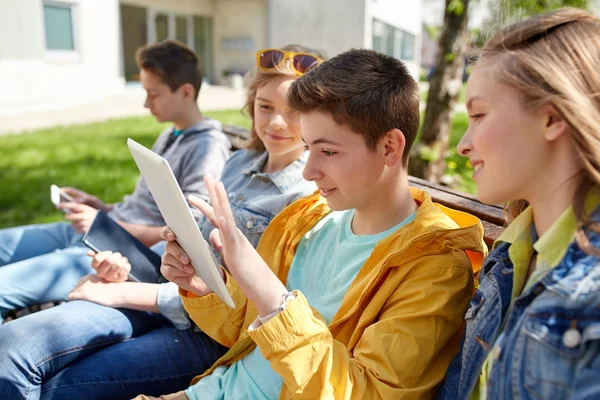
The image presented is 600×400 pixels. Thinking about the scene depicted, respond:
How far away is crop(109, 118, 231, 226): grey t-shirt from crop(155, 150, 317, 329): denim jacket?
379mm

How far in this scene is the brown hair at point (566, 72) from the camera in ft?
3.70

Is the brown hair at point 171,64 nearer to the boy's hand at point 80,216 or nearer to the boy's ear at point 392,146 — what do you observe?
the boy's hand at point 80,216

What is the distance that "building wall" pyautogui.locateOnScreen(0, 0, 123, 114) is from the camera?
11.9m

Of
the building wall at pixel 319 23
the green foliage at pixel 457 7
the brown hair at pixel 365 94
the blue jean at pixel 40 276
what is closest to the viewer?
the brown hair at pixel 365 94

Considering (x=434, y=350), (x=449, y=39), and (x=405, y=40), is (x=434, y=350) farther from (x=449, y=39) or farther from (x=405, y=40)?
(x=405, y=40)

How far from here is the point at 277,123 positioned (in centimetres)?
232

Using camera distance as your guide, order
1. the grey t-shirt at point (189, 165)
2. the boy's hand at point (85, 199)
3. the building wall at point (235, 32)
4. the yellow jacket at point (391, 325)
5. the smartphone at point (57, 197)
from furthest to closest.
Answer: the building wall at point (235, 32)
the boy's hand at point (85, 199)
the grey t-shirt at point (189, 165)
the smartphone at point (57, 197)
the yellow jacket at point (391, 325)

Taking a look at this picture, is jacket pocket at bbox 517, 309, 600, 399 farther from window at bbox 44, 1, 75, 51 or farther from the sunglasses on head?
A: window at bbox 44, 1, 75, 51

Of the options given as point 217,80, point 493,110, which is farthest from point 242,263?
point 217,80

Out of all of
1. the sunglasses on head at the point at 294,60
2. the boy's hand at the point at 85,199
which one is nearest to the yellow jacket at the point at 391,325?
the sunglasses on head at the point at 294,60

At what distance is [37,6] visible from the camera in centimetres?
1234

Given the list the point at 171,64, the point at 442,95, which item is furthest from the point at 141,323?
the point at 442,95

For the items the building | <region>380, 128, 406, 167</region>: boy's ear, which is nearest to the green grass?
the building

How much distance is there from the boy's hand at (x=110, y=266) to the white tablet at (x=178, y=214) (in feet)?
1.95
